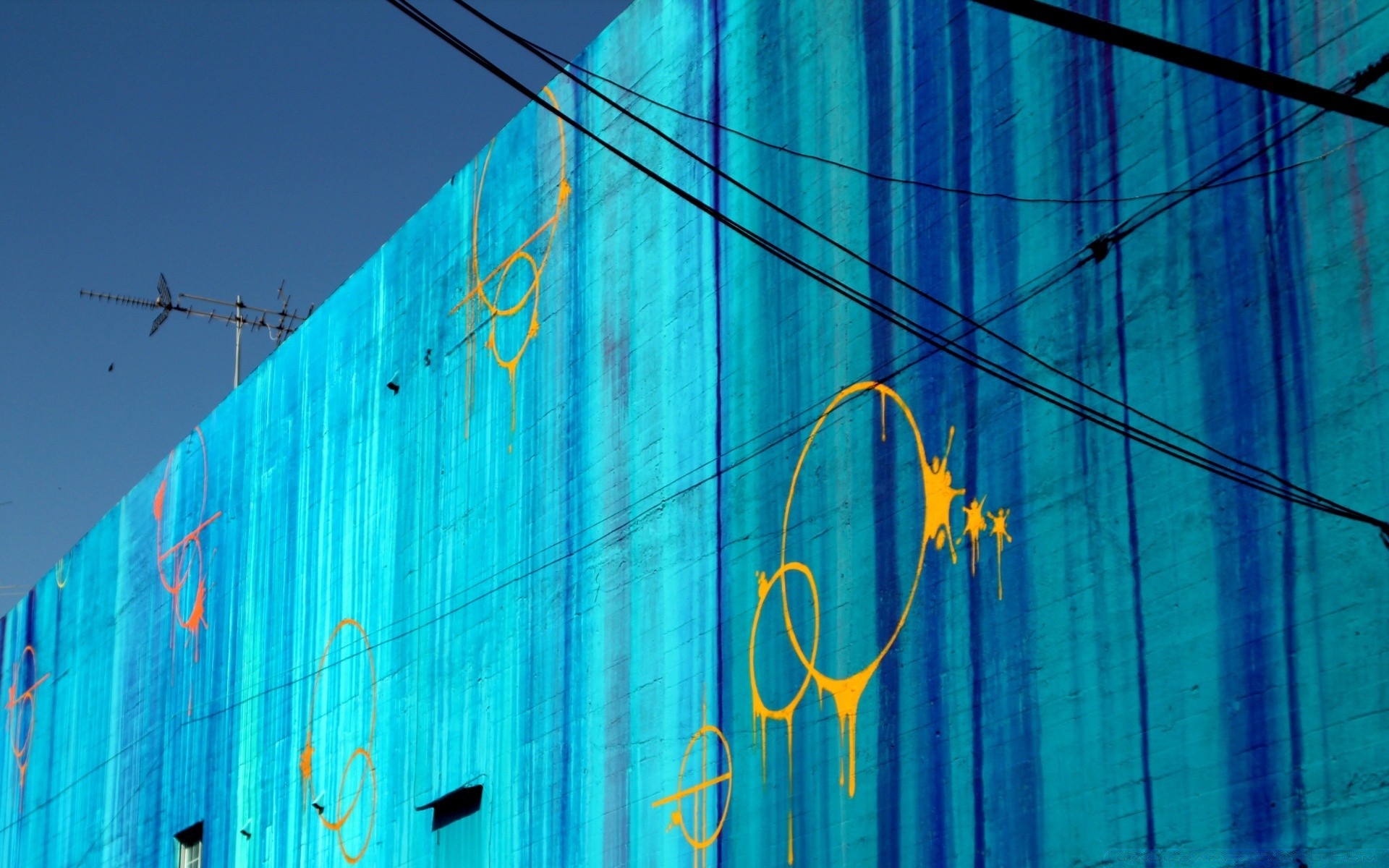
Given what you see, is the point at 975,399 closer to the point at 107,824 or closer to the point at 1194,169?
the point at 1194,169

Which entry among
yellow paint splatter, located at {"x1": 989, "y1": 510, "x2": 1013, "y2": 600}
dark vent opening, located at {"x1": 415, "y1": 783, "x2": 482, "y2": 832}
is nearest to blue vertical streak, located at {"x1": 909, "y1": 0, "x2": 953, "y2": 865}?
yellow paint splatter, located at {"x1": 989, "y1": 510, "x2": 1013, "y2": 600}

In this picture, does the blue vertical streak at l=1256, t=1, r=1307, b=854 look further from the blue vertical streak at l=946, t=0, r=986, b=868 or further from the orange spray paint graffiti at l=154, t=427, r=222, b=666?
the orange spray paint graffiti at l=154, t=427, r=222, b=666

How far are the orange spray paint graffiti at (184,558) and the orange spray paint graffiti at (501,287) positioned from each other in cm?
693

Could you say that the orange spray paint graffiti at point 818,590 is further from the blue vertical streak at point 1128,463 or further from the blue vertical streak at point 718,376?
the blue vertical streak at point 1128,463

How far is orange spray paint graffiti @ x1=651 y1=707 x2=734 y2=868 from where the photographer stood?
48.1ft

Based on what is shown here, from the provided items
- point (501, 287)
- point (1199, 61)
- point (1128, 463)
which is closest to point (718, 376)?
point (501, 287)

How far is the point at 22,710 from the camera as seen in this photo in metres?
31.1

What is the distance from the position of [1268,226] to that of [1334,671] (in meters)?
2.76

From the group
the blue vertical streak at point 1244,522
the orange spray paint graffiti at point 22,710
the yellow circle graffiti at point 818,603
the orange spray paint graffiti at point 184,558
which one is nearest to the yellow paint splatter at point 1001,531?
the yellow circle graffiti at point 818,603

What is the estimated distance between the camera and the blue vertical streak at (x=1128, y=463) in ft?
36.5

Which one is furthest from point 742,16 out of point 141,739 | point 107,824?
point 107,824

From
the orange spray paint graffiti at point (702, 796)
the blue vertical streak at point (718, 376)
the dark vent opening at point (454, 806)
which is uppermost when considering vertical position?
the blue vertical streak at point (718, 376)

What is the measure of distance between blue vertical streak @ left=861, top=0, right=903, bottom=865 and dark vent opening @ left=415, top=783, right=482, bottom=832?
602 centimetres

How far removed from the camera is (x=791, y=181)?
1523 centimetres
